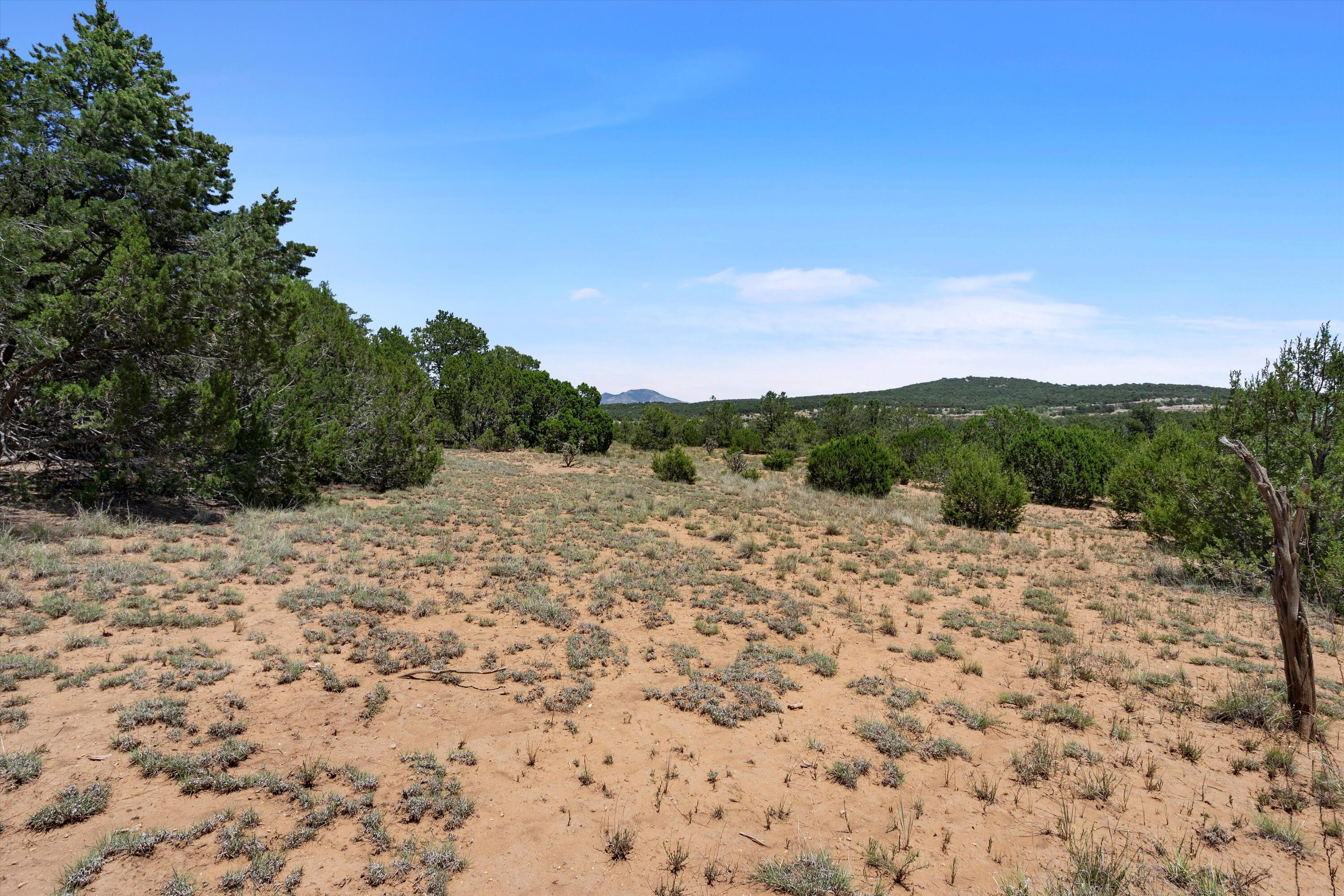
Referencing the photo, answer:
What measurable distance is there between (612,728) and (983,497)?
13.7 metres

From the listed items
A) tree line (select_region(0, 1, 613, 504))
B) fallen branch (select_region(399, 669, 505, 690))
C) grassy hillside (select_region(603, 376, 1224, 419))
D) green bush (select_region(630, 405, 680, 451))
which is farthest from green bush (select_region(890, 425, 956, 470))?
grassy hillside (select_region(603, 376, 1224, 419))

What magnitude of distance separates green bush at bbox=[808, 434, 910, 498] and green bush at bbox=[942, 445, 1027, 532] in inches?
152

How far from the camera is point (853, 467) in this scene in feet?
68.4

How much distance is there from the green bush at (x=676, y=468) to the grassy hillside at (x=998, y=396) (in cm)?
4237

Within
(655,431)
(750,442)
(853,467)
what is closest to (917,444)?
(853,467)

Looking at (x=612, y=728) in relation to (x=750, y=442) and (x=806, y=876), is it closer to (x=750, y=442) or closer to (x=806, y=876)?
(x=806, y=876)

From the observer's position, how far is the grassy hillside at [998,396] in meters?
80.4

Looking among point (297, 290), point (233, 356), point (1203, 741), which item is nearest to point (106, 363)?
point (233, 356)

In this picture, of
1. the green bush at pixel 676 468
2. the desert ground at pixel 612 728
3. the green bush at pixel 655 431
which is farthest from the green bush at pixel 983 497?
the green bush at pixel 655 431

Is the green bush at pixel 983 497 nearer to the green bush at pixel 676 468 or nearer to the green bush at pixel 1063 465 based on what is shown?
the green bush at pixel 1063 465

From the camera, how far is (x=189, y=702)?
507 centimetres

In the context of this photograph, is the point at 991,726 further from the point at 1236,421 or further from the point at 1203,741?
the point at 1236,421

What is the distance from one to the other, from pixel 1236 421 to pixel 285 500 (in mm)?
17866

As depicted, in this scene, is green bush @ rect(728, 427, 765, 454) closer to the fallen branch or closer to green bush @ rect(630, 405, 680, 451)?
green bush @ rect(630, 405, 680, 451)
